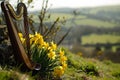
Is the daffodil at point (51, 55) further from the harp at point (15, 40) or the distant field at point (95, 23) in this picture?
the distant field at point (95, 23)

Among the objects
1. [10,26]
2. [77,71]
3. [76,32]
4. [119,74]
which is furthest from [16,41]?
[76,32]

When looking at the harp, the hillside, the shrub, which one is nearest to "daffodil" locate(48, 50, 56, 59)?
the harp

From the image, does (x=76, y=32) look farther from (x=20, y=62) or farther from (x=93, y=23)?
(x=20, y=62)

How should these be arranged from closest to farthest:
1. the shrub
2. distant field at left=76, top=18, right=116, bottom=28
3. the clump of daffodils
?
the clump of daffodils < the shrub < distant field at left=76, top=18, right=116, bottom=28

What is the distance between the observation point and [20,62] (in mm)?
7742

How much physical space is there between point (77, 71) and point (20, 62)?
3306 mm

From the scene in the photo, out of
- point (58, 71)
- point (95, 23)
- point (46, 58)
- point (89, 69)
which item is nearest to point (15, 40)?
point (46, 58)

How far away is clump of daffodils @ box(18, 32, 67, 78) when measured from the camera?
8391mm

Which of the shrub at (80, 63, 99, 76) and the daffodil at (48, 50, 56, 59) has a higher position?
the daffodil at (48, 50, 56, 59)

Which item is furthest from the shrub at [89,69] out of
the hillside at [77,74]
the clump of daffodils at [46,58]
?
the clump of daffodils at [46,58]

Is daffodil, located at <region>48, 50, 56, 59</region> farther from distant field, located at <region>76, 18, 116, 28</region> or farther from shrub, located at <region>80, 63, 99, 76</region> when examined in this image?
distant field, located at <region>76, 18, 116, 28</region>

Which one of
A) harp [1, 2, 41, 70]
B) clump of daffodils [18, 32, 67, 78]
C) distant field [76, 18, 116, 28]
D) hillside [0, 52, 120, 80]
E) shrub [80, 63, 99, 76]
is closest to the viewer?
hillside [0, 52, 120, 80]

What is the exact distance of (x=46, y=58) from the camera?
332 inches

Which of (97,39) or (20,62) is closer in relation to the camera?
(20,62)
